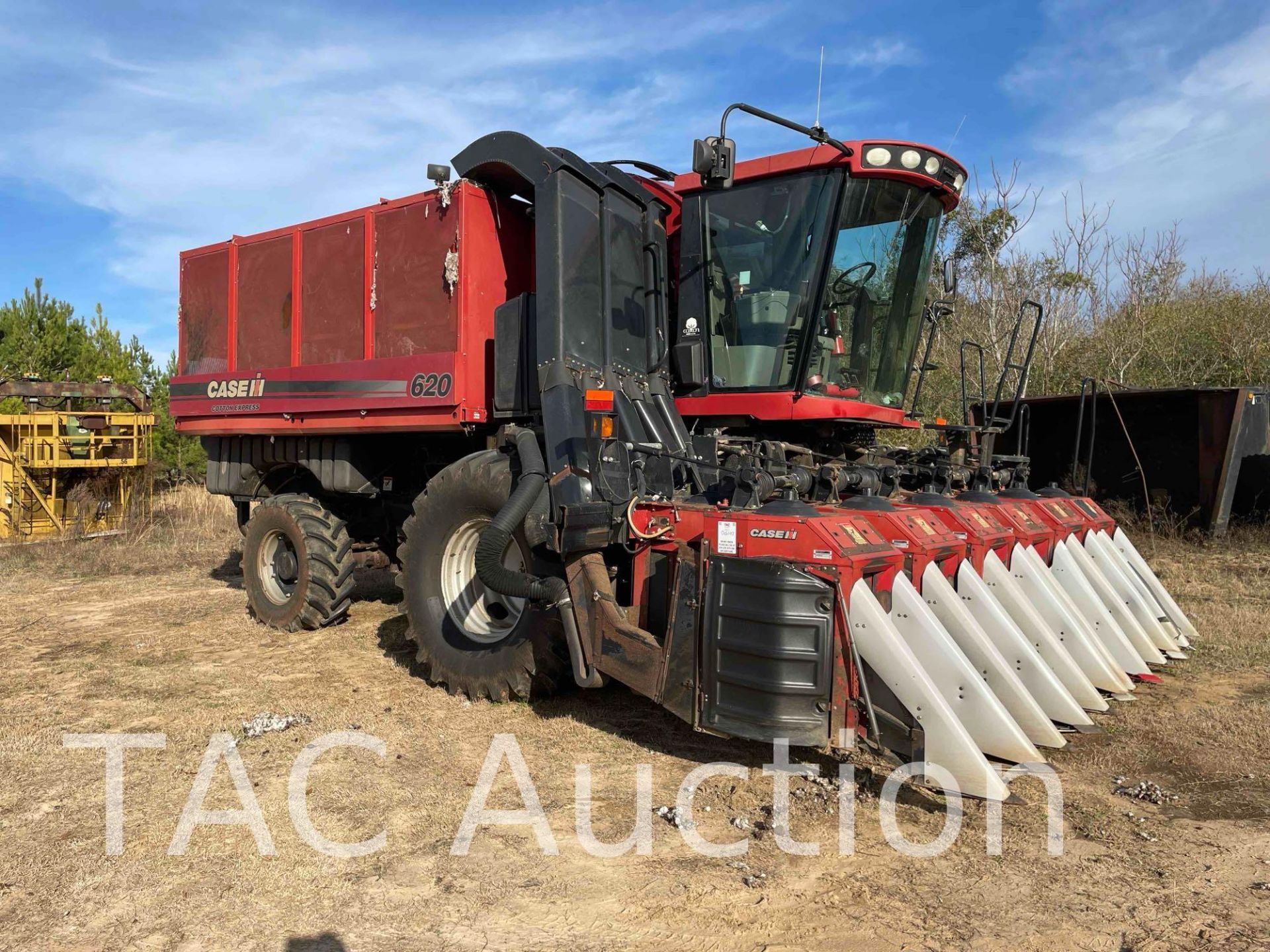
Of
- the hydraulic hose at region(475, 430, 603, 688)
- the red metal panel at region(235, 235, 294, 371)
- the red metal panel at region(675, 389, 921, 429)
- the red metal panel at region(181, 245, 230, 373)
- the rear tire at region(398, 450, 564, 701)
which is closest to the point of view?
the hydraulic hose at region(475, 430, 603, 688)

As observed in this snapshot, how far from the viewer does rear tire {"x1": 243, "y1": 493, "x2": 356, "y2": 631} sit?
631 centimetres

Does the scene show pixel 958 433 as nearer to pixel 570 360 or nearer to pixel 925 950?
pixel 570 360

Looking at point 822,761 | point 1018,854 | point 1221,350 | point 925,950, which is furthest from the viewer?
point 1221,350

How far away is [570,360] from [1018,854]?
2.99 meters

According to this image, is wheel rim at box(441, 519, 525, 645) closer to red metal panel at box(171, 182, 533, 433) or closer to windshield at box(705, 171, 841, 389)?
red metal panel at box(171, 182, 533, 433)

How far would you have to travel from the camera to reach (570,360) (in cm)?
475

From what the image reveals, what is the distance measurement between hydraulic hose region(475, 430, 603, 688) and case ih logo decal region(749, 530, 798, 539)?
100 cm

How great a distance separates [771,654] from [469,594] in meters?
2.23

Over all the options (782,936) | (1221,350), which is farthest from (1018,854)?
(1221,350)

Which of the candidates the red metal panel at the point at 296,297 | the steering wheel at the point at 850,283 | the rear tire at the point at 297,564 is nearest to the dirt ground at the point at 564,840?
the rear tire at the point at 297,564

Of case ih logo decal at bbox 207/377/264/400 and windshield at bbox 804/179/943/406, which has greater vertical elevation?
windshield at bbox 804/179/943/406

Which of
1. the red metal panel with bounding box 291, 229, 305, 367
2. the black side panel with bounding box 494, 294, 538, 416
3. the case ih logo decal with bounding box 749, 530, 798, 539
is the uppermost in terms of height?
the red metal panel with bounding box 291, 229, 305, 367

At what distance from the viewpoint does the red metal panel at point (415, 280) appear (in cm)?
527

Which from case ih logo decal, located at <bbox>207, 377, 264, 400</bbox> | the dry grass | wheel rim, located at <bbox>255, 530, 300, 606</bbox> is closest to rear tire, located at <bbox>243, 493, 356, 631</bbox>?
wheel rim, located at <bbox>255, 530, 300, 606</bbox>
